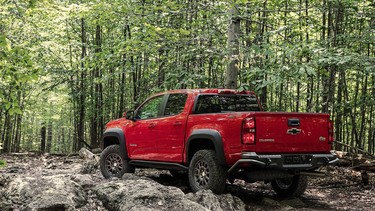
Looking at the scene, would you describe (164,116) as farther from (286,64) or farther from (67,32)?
(67,32)

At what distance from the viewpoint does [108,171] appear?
9086 mm

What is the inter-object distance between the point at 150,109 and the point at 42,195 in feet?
11.9

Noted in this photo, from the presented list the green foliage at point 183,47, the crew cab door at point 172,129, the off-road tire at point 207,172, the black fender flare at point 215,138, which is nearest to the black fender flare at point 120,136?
the crew cab door at point 172,129

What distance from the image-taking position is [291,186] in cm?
794

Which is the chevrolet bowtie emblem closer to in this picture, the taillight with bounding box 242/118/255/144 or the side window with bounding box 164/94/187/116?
the taillight with bounding box 242/118/255/144

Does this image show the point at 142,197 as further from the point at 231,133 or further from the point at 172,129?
the point at 172,129

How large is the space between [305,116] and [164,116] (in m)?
2.89

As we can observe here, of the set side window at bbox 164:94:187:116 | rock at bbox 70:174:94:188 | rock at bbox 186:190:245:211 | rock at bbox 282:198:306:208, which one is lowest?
rock at bbox 282:198:306:208

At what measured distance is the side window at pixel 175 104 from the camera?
25.7 ft

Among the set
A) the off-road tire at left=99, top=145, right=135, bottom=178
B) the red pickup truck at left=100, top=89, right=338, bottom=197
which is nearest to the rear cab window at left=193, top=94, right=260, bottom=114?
the red pickup truck at left=100, top=89, right=338, bottom=197

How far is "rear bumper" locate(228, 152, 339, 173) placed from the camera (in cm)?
615

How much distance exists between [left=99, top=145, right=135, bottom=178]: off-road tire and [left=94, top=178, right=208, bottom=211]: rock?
7.84 feet

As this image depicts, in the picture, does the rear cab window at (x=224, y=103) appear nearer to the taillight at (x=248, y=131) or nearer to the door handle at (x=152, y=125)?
the door handle at (x=152, y=125)

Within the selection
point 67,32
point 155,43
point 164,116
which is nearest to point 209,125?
point 164,116
